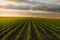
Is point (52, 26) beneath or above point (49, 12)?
beneath

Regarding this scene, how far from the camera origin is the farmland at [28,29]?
31.8ft

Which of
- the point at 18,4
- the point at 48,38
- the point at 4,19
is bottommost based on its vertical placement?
the point at 48,38

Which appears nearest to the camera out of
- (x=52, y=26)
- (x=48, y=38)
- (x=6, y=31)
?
(x=48, y=38)

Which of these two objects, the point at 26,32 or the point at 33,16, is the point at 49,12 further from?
the point at 26,32

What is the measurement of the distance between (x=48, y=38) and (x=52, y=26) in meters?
2.21

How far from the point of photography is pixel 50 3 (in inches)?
434

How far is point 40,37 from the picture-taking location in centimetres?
955

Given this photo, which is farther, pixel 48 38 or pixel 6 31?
pixel 6 31

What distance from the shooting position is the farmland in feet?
31.8

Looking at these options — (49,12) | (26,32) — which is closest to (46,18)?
(49,12)

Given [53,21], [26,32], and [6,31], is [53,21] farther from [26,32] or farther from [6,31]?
[6,31]

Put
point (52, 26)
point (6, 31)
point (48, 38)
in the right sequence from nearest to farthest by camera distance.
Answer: point (48, 38) → point (6, 31) → point (52, 26)

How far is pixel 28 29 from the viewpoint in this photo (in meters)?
11.3

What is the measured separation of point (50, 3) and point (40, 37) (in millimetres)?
2624
